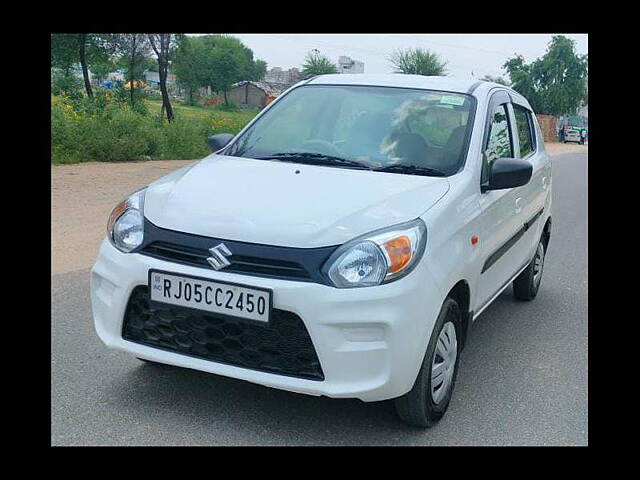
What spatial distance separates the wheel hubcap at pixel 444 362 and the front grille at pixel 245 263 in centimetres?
82

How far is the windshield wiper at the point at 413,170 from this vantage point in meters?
3.80

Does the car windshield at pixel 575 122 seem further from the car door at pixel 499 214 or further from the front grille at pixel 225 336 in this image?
the front grille at pixel 225 336

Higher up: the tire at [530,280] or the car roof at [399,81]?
the car roof at [399,81]

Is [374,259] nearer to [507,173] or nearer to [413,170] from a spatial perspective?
[413,170]

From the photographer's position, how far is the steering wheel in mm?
4078

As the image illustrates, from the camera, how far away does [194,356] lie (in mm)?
3186

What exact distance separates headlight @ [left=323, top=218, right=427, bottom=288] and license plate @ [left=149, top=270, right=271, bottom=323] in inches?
12.4

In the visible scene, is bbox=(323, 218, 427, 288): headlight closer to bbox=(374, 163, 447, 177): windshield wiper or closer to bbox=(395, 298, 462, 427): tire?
bbox=(395, 298, 462, 427): tire

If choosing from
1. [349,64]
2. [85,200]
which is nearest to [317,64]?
[349,64]

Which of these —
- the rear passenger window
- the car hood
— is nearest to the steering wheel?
the car hood

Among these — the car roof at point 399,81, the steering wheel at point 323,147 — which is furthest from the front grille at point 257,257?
the car roof at point 399,81
